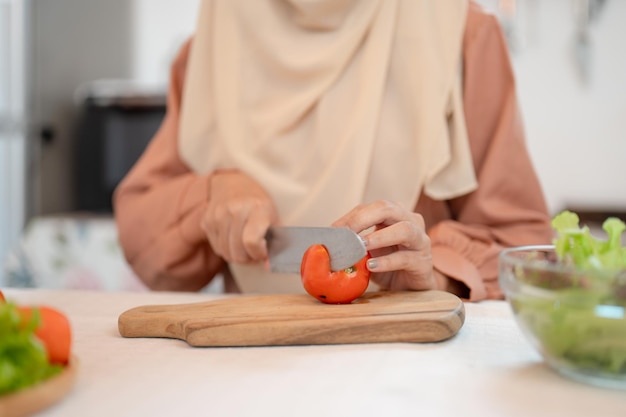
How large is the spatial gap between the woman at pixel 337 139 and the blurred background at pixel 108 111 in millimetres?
1374

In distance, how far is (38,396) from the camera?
488mm

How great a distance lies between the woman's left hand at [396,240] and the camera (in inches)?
30.7

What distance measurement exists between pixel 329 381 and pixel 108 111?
224 cm

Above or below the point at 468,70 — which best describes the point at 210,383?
below

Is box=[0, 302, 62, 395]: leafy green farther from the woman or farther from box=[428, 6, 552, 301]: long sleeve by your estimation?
box=[428, 6, 552, 301]: long sleeve

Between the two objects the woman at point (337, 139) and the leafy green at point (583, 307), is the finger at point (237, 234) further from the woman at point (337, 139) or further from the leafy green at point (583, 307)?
the leafy green at point (583, 307)

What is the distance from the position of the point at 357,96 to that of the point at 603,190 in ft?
6.34

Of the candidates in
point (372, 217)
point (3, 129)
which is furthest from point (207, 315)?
point (3, 129)

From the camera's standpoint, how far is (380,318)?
2.26ft

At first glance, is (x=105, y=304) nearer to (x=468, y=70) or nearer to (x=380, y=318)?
(x=380, y=318)

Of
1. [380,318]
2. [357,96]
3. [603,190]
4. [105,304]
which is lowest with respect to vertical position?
[603,190]

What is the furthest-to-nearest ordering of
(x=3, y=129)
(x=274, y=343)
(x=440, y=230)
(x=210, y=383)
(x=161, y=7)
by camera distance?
(x=161, y=7) < (x=3, y=129) < (x=440, y=230) < (x=274, y=343) < (x=210, y=383)

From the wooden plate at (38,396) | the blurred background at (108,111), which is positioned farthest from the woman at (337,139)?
the blurred background at (108,111)

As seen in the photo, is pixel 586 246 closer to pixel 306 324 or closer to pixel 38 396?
pixel 306 324
